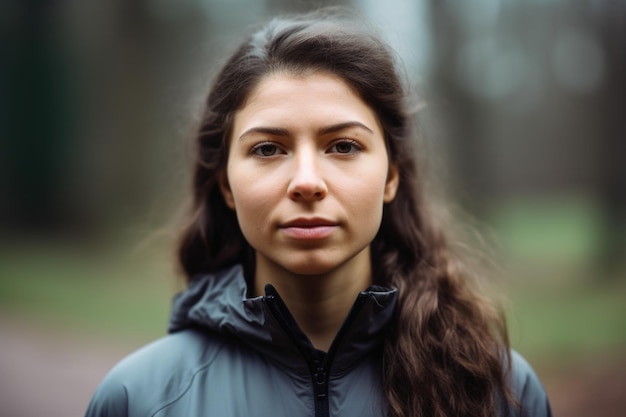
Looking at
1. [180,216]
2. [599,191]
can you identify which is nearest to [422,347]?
[180,216]

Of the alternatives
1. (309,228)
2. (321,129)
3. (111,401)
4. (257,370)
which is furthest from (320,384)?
(321,129)

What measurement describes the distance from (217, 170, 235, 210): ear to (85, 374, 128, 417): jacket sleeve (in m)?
0.87

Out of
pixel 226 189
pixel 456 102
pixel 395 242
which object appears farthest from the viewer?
pixel 456 102

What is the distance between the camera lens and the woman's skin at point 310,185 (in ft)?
7.25

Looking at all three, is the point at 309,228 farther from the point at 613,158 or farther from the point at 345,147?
the point at 613,158

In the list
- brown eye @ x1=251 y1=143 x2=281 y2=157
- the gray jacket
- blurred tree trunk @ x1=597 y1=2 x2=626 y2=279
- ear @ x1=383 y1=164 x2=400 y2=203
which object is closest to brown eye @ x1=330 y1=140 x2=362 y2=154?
brown eye @ x1=251 y1=143 x2=281 y2=157

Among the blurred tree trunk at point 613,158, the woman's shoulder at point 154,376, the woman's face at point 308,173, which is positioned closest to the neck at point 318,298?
the woman's face at point 308,173

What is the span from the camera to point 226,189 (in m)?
2.69

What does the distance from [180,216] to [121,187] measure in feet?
48.6

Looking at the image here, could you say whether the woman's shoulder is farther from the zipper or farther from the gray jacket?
the zipper

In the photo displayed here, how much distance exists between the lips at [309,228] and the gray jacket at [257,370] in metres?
0.22

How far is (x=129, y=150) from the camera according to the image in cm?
1692

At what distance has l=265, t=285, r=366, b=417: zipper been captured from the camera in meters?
2.16

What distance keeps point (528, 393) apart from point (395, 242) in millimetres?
869
